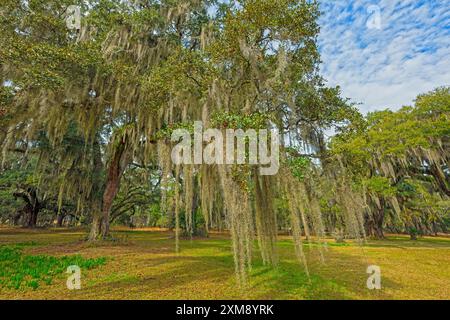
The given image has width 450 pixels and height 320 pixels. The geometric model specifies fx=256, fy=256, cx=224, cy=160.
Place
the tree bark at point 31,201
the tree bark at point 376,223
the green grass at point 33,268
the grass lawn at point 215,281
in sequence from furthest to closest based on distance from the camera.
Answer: the tree bark at point 31,201, the tree bark at point 376,223, the green grass at point 33,268, the grass lawn at point 215,281

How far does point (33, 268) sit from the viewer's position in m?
7.17

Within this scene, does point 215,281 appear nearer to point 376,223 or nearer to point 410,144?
point 410,144

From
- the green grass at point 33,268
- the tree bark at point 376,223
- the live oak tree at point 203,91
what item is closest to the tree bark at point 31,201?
the live oak tree at point 203,91

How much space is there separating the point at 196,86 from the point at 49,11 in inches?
272

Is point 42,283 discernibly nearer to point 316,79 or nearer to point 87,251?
point 87,251

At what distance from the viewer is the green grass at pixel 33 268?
19.2 feet

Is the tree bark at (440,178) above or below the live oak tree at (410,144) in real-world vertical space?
below

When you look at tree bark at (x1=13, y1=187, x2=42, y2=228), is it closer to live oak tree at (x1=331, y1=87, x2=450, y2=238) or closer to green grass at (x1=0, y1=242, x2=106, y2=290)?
green grass at (x1=0, y1=242, x2=106, y2=290)

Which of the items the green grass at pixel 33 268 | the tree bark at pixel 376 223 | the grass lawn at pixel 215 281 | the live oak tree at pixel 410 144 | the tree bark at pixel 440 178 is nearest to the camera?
the grass lawn at pixel 215 281

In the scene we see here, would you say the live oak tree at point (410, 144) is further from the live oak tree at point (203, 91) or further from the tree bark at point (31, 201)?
the tree bark at point (31, 201)

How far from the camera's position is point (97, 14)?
10.4 meters

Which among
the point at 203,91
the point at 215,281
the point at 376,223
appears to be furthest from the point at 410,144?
the point at 215,281

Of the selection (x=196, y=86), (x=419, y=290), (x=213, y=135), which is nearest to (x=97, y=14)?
(x=196, y=86)

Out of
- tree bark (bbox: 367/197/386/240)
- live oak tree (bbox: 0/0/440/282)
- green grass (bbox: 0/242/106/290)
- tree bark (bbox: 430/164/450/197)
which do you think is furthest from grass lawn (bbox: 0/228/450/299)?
tree bark (bbox: 367/197/386/240)
